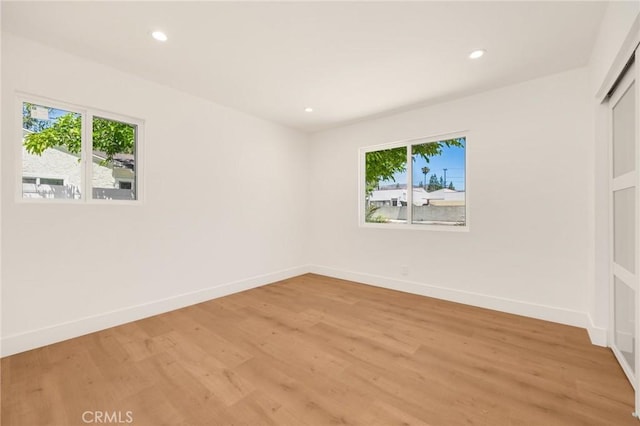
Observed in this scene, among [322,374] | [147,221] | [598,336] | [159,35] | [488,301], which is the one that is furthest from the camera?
[488,301]

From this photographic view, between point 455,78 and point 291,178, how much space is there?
9.62 ft

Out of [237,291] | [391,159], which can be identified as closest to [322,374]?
[237,291]

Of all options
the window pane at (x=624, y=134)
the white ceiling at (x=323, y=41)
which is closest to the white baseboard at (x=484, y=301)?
the window pane at (x=624, y=134)

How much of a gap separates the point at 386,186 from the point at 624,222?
2.72 m

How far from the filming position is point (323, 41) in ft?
7.75

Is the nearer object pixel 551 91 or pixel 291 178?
pixel 551 91

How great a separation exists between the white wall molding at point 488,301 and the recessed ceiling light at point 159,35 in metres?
3.91

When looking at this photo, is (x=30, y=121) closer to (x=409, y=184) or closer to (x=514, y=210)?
(x=409, y=184)

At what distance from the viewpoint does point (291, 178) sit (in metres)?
4.93

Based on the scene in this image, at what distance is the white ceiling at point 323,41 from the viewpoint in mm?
2002

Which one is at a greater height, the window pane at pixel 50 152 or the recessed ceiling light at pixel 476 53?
the recessed ceiling light at pixel 476 53

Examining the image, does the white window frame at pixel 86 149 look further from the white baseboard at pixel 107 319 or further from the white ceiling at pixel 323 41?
the white baseboard at pixel 107 319

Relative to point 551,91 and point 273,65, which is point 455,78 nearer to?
point 551,91

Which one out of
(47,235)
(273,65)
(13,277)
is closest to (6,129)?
(47,235)
